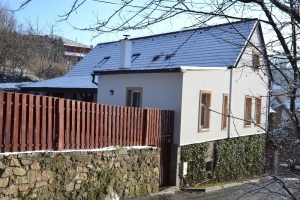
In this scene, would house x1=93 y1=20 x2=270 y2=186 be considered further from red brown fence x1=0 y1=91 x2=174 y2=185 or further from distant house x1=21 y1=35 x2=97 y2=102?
distant house x1=21 y1=35 x2=97 y2=102

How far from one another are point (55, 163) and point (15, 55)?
24.0 meters

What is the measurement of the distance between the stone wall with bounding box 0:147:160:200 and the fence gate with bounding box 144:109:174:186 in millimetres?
440

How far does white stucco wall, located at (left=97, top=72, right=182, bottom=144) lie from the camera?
11438 mm

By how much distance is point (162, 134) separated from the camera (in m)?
11.0

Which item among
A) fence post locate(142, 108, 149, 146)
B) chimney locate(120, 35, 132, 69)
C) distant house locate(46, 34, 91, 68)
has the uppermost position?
distant house locate(46, 34, 91, 68)

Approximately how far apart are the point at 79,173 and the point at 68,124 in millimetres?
1118

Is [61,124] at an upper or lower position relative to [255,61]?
lower

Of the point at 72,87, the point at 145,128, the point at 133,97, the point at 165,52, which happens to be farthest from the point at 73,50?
the point at 145,128

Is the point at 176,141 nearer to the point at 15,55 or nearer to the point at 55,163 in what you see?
the point at 55,163

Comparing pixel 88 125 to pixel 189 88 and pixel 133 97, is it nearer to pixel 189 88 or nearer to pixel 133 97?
pixel 189 88

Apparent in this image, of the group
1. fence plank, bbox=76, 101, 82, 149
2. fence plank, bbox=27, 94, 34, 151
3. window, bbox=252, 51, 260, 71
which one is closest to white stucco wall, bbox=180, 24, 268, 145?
fence plank, bbox=76, 101, 82, 149

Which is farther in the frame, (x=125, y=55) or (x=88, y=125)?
(x=125, y=55)

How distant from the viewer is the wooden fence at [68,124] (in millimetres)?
6699

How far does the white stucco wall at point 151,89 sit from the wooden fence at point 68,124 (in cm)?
86
